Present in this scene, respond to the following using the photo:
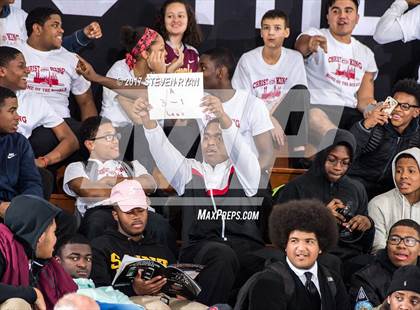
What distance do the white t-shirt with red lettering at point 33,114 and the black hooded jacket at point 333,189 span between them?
159cm

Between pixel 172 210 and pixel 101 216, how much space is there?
60 centimetres

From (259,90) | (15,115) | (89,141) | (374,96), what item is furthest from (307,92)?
(15,115)

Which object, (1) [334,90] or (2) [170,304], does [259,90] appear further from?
(2) [170,304]

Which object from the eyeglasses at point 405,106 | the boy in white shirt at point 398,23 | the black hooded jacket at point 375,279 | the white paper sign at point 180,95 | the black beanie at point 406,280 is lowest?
the black hooded jacket at point 375,279

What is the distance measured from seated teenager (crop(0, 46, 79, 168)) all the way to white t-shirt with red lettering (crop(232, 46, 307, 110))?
56.8 inches

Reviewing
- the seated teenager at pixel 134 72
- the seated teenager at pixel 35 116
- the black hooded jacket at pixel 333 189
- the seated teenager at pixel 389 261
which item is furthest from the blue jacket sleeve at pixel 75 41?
the seated teenager at pixel 389 261

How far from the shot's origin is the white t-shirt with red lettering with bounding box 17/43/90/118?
27.6ft

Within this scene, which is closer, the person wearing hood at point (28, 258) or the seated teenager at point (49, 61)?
the person wearing hood at point (28, 258)


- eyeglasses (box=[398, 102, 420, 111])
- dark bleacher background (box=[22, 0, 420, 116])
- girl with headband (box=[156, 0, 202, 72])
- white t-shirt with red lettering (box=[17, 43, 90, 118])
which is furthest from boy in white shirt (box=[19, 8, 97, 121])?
eyeglasses (box=[398, 102, 420, 111])

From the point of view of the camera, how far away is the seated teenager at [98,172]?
770 centimetres

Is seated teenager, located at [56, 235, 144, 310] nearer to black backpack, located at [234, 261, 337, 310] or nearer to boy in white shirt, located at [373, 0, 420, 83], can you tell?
black backpack, located at [234, 261, 337, 310]

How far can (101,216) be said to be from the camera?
7461mm

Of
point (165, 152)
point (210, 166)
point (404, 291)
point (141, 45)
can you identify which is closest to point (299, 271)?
point (404, 291)

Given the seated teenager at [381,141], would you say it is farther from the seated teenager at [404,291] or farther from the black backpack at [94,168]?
the seated teenager at [404,291]
